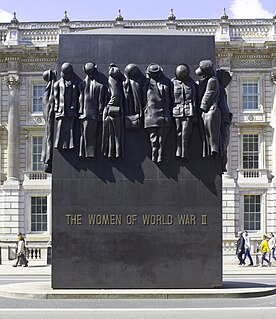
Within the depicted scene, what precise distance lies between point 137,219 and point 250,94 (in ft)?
120

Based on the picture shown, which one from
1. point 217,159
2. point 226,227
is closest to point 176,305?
point 217,159

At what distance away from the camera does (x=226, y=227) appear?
5175 centimetres

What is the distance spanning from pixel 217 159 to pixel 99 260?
3578mm

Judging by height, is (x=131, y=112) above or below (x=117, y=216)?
above

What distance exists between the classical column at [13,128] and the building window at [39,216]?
92.5 inches

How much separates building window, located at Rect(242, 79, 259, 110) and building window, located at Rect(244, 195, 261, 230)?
606 cm

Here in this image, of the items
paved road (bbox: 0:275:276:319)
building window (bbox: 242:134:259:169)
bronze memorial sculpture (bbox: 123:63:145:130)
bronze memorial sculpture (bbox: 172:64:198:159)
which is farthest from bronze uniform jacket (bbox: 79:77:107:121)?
building window (bbox: 242:134:259:169)

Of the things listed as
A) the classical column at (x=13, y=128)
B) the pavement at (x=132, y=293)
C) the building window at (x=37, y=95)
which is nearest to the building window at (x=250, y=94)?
the building window at (x=37, y=95)

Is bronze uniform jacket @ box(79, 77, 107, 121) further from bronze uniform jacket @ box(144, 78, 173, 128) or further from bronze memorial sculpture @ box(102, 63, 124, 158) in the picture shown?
bronze uniform jacket @ box(144, 78, 173, 128)

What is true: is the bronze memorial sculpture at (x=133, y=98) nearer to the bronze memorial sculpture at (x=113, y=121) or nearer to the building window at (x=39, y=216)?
the bronze memorial sculpture at (x=113, y=121)

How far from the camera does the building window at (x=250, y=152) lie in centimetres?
5316

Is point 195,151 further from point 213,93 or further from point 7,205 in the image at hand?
point 7,205

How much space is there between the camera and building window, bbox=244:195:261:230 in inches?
2058

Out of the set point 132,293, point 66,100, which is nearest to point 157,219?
point 132,293
